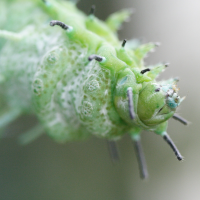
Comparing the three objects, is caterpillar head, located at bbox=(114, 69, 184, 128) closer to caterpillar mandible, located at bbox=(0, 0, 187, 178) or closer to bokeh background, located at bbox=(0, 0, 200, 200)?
caterpillar mandible, located at bbox=(0, 0, 187, 178)

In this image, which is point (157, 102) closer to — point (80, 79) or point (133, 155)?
point (80, 79)

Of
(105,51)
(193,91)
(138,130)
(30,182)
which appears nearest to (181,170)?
(193,91)

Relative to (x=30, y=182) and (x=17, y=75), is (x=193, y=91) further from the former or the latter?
(x=17, y=75)

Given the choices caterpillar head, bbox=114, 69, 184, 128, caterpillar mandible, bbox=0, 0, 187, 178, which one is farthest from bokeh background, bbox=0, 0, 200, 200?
caterpillar head, bbox=114, 69, 184, 128

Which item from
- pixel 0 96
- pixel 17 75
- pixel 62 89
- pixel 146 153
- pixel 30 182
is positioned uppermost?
pixel 62 89

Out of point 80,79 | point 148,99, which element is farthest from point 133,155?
point 148,99

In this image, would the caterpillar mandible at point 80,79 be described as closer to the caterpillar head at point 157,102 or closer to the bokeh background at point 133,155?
the caterpillar head at point 157,102
